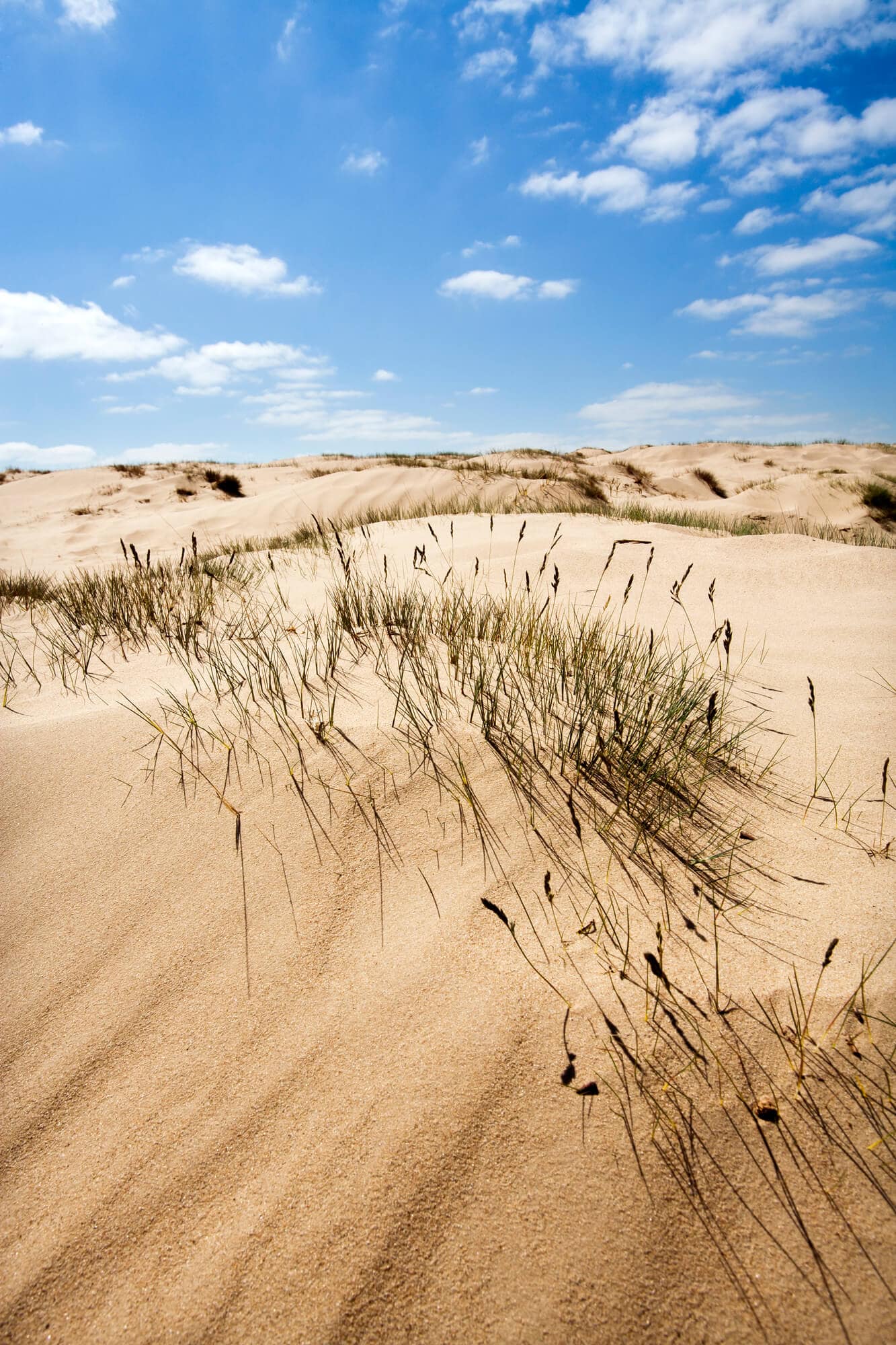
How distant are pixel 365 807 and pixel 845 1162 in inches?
45.7

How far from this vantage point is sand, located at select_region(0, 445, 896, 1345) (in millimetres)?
837

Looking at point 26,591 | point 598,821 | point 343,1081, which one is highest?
point 26,591

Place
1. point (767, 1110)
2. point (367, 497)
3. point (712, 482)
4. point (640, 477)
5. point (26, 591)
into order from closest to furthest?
point (767, 1110), point (26, 591), point (367, 497), point (640, 477), point (712, 482)

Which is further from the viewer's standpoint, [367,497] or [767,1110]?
[367,497]

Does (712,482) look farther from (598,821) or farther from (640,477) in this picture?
(598,821)

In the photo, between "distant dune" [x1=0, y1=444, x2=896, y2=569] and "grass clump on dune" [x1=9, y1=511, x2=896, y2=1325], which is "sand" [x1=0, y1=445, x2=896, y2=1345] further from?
"distant dune" [x1=0, y1=444, x2=896, y2=569]

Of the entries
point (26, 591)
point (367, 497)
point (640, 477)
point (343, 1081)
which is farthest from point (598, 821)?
point (640, 477)

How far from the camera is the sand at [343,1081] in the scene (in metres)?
0.84

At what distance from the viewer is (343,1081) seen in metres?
1.06

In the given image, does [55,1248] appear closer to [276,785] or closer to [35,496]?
[276,785]

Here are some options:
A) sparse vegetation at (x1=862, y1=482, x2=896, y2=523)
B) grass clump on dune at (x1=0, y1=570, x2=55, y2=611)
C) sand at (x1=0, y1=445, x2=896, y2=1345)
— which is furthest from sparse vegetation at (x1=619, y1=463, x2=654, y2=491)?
sand at (x1=0, y1=445, x2=896, y2=1345)

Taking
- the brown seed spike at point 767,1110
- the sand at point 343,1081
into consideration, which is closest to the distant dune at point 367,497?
the sand at point 343,1081

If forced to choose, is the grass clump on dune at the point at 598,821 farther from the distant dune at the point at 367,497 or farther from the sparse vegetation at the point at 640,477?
the sparse vegetation at the point at 640,477

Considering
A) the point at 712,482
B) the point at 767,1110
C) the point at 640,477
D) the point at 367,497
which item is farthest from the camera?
the point at 712,482
